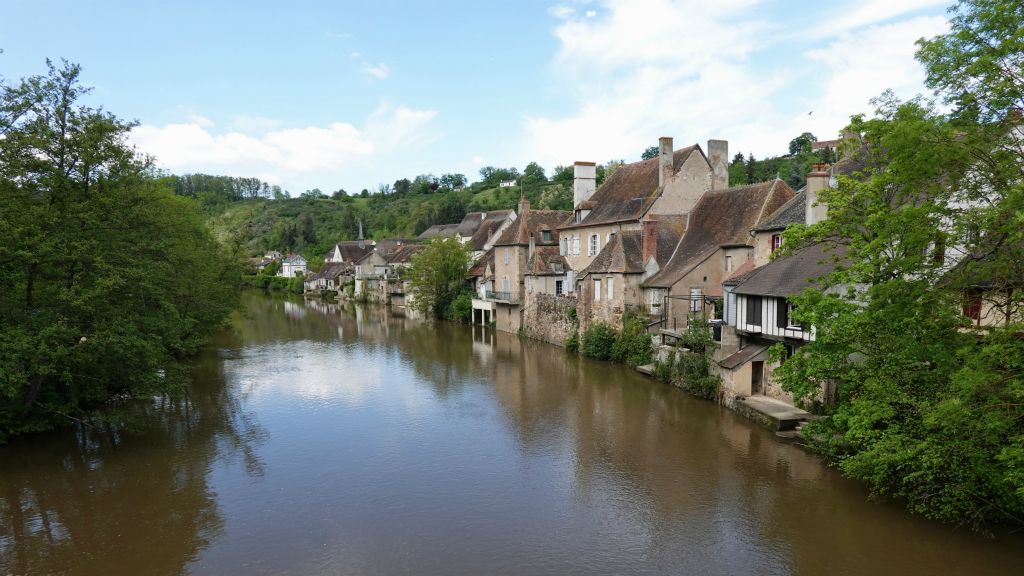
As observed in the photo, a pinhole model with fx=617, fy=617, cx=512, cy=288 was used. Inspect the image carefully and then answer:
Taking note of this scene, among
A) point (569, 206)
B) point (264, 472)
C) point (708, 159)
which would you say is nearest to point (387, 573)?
point (264, 472)

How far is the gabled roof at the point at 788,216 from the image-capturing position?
1997cm

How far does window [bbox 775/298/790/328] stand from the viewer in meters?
17.3

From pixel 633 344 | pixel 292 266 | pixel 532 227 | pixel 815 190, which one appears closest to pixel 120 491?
pixel 633 344

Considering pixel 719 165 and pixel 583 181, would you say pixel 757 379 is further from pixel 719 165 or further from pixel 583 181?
pixel 583 181

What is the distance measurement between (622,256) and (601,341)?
3.87m

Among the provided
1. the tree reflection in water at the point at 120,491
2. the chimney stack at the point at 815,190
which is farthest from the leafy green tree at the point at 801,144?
the tree reflection in water at the point at 120,491

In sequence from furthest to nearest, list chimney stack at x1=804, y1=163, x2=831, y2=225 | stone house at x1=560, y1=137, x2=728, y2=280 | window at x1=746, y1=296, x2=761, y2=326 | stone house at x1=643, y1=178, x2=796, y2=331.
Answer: stone house at x1=560, y1=137, x2=728, y2=280 < stone house at x1=643, y1=178, x2=796, y2=331 < window at x1=746, y1=296, x2=761, y2=326 < chimney stack at x1=804, y1=163, x2=831, y2=225

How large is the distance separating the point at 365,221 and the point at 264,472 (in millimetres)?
98510

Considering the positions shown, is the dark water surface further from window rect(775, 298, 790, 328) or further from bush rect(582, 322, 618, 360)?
bush rect(582, 322, 618, 360)

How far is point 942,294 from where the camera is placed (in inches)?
383

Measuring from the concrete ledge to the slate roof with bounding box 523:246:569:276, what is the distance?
649 inches

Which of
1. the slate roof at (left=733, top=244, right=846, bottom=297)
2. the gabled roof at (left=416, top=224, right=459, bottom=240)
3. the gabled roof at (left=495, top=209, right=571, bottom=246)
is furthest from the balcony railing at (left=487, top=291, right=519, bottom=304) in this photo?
the gabled roof at (left=416, top=224, right=459, bottom=240)

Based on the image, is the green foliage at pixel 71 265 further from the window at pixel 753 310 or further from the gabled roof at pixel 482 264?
the gabled roof at pixel 482 264

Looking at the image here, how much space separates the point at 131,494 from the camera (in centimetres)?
1321
